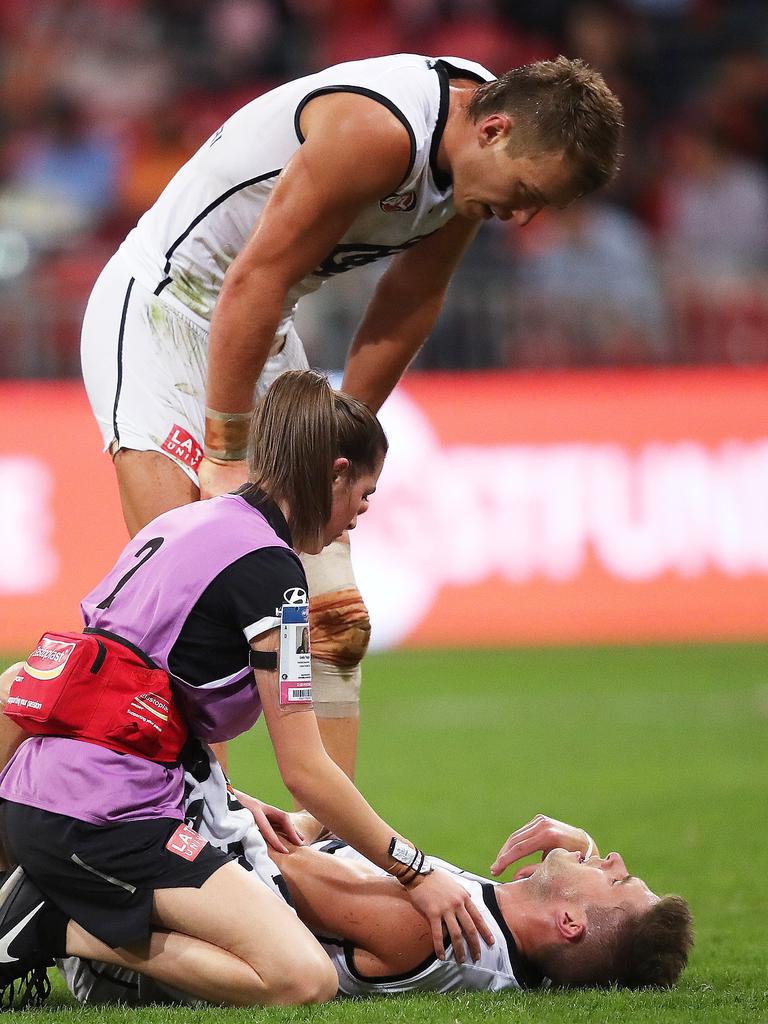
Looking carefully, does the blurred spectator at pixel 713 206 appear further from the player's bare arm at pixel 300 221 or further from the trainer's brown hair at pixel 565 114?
the player's bare arm at pixel 300 221

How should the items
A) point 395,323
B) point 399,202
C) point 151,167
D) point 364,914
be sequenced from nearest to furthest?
point 364,914 → point 399,202 → point 395,323 → point 151,167

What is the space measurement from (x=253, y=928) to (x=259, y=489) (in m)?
0.93

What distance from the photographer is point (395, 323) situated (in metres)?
4.72

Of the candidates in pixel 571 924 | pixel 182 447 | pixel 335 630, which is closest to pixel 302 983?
pixel 571 924

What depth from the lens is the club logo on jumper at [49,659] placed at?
3.44m

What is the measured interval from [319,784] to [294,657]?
0.27 meters

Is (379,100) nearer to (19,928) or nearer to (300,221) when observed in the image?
(300,221)

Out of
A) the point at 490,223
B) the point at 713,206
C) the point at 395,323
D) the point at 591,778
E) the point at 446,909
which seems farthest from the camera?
the point at 713,206

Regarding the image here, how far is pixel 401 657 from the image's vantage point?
10539 millimetres

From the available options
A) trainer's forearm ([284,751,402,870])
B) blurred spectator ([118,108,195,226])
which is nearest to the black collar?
trainer's forearm ([284,751,402,870])

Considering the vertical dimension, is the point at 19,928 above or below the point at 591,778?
above

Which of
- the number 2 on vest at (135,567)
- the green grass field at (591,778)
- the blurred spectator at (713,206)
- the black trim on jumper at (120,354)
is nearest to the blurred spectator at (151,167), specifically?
the blurred spectator at (713,206)

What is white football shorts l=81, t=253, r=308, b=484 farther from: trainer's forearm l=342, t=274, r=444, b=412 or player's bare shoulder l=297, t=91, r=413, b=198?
player's bare shoulder l=297, t=91, r=413, b=198

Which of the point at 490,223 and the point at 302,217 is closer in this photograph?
the point at 302,217
